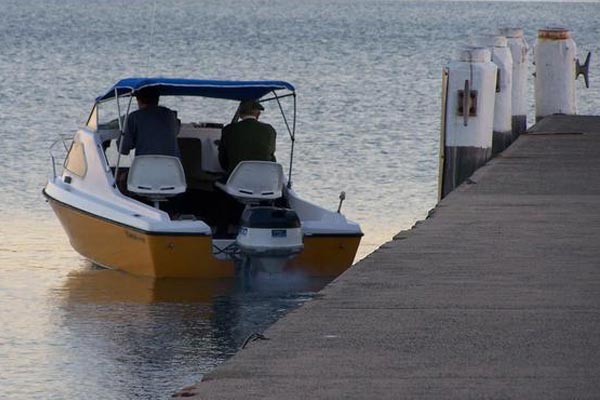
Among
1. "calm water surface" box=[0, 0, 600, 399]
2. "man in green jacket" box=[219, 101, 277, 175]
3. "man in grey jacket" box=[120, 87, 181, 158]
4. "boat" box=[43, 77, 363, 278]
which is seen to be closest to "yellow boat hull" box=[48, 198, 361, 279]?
"boat" box=[43, 77, 363, 278]

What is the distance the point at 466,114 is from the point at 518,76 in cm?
287

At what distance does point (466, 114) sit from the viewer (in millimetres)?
15203

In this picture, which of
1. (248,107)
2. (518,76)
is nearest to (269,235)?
(248,107)

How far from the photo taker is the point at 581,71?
19.5m

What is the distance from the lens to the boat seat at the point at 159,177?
1423cm

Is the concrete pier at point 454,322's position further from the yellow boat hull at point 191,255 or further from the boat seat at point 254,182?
the boat seat at point 254,182

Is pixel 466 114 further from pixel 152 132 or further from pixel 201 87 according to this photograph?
pixel 152 132

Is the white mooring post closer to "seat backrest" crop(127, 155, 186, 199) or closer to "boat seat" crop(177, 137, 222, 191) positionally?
"boat seat" crop(177, 137, 222, 191)

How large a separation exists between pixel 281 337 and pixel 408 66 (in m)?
51.7

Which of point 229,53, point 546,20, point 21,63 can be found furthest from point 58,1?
point 21,63

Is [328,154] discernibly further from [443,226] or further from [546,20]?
[546,20]

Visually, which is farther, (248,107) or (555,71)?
(555,71)

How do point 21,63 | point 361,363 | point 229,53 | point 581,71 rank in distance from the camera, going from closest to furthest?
point 361,363
point 581,71
point 21,63
point 229,53

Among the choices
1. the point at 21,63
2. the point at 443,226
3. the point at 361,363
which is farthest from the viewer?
the point at 21,63
